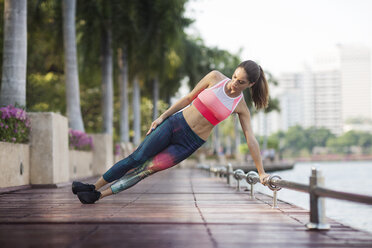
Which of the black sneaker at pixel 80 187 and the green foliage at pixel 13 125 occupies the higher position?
the green foliage at pixel 13 125

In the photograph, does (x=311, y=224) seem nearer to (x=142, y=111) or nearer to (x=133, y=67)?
(x=133, y=67)

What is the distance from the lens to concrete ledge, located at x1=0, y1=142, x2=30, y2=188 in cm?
901

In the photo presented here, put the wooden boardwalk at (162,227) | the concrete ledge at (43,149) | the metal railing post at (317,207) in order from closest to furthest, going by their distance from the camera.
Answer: the wooden boardwalk at (162,227)
the metal railing post at (317,207)
the concrete ledge at (43,149)

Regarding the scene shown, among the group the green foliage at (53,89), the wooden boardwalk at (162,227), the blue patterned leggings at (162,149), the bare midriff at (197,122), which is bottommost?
the wooden boardwalk at (162,227)

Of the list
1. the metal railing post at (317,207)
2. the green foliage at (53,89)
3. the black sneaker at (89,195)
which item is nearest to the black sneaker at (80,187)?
the black sneaker at (89,195)

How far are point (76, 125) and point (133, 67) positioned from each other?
13.0 m

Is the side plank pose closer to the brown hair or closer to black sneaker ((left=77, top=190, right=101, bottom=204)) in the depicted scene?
the brown hair

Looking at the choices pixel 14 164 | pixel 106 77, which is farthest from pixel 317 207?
pixel 106 77

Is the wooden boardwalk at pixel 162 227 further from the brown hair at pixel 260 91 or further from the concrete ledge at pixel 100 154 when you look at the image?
the concrete ledge at pixel 100 154

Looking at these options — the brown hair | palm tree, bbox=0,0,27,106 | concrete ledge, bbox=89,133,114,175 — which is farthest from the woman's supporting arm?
concrete ledge, bbox=89,133,114,175

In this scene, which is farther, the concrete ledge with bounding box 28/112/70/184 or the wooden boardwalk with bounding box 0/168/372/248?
the concrete ledge with bounding box 28/112/70/184

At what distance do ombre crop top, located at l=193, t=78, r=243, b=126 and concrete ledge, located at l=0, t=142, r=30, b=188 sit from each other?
4773mm

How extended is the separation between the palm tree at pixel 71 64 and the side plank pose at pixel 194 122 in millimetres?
12397

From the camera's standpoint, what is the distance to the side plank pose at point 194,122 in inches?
213
